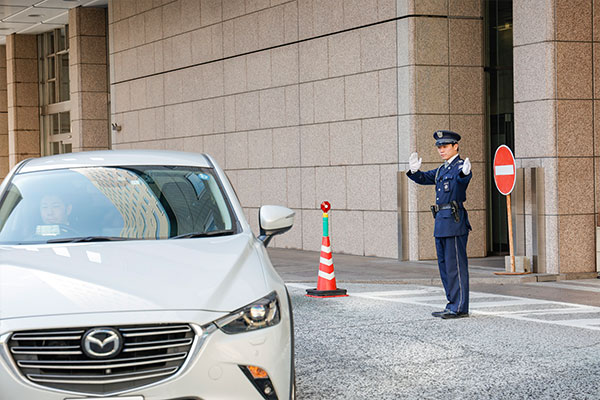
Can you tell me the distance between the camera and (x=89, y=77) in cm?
3084

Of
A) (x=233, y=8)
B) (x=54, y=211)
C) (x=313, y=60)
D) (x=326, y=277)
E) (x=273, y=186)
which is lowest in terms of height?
(x=326, y=277)

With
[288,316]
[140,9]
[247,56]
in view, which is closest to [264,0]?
[247,56]

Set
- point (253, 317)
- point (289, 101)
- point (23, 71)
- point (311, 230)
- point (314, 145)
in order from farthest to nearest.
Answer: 1. point (23, 71)
2. point (289, 101)
3. point (311, 230)
4. point (314, 145)
5. point (253, 317)

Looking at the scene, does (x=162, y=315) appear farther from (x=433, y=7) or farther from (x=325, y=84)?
(x=325, y=84)

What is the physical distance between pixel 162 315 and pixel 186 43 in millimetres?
20653

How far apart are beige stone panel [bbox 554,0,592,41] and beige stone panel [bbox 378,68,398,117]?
357cm

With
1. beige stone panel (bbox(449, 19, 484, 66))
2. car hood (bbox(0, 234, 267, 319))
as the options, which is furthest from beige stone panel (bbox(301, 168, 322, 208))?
car hood (bbox(0, 234, 267, 319))

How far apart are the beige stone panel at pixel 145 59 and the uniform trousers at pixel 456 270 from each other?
17.7m

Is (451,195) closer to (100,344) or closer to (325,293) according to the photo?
(325,293)

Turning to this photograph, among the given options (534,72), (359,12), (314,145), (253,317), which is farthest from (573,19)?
(253,317)

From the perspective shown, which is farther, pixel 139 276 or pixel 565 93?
pixel 565 93

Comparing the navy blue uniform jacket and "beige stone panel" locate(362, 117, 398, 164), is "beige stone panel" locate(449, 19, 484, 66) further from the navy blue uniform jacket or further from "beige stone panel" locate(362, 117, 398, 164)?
the navy blue uniform jacket

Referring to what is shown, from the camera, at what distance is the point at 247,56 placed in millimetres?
21344

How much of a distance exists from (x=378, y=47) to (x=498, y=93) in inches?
98.9
